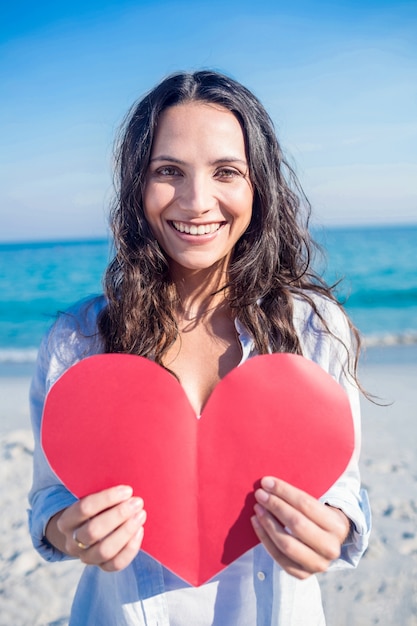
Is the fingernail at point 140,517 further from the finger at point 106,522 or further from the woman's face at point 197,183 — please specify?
the woman's face at point 197,183

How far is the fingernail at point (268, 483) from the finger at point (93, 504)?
0.28 metres

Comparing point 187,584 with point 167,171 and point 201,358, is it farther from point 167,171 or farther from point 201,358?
point 167,171

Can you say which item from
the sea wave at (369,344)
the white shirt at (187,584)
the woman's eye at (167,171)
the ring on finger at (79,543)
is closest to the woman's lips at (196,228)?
the woman's eye at (167,171)

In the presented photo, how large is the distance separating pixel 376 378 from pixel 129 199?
5593 mm

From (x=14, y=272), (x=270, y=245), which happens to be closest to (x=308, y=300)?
(x=270, y=245)

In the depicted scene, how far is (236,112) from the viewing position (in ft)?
5.44

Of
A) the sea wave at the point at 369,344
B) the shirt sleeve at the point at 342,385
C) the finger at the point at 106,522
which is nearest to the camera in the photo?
the finger at the point at 106,522

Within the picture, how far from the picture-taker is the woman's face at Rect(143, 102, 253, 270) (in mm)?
1528

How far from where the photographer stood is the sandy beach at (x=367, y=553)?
3.01m

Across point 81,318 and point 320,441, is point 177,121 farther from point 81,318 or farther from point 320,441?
point 320,441

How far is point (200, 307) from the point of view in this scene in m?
1.80

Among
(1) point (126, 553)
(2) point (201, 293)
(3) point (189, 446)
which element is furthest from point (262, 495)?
(2) point (201, 293)

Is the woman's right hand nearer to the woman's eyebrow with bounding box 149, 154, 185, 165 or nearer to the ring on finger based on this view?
the ring on finger

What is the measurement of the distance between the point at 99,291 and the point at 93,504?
1695 cm
